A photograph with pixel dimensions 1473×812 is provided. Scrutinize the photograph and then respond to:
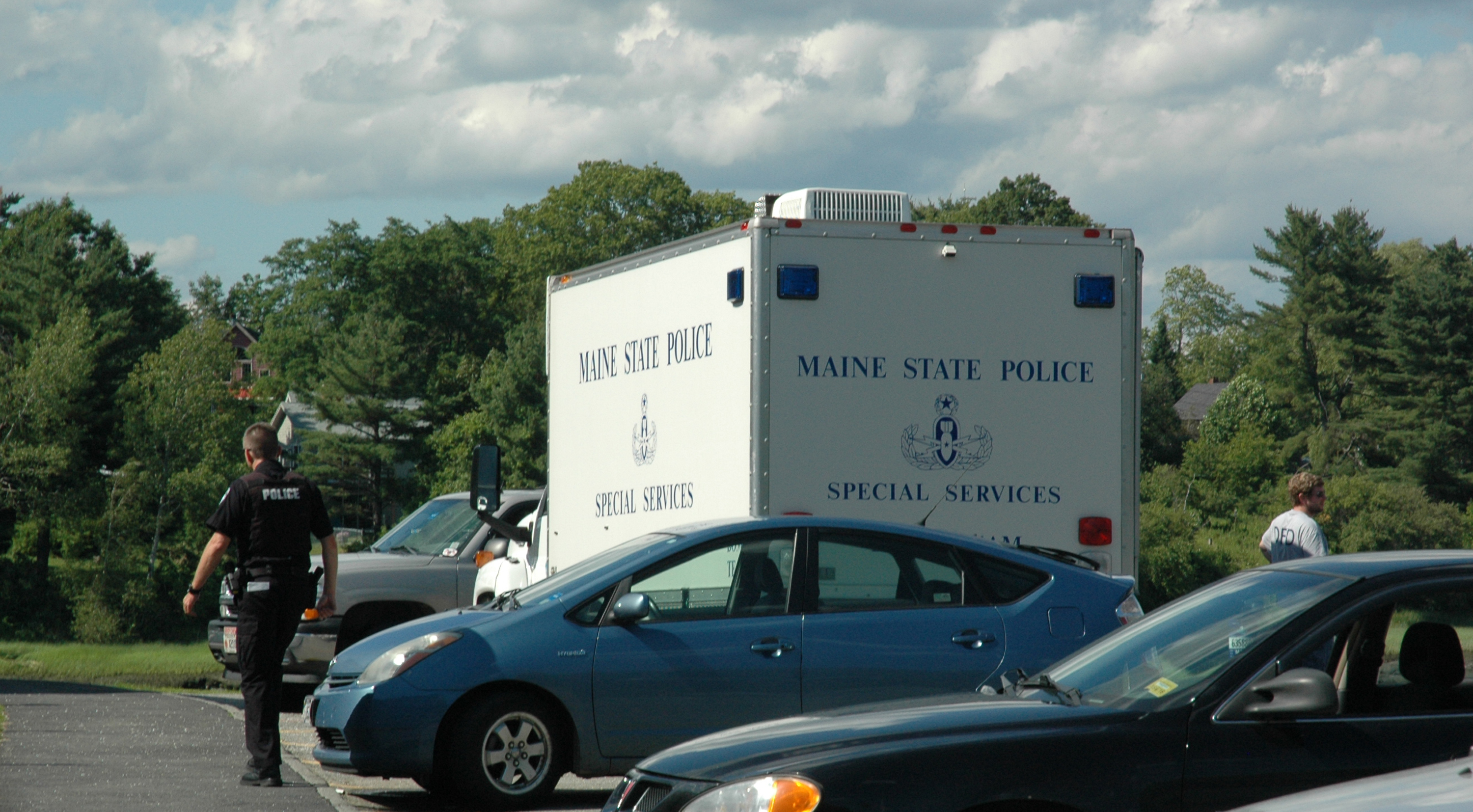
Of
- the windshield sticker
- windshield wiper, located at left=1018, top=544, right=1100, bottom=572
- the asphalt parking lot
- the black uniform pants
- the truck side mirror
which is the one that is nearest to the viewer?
the windshield sticker

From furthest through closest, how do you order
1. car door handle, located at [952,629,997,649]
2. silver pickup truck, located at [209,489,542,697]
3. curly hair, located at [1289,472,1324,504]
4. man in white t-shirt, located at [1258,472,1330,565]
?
1. silver pickup truck, located at [209,489,542,697]
2. curly hair, located at [1289,472,1324,504]
3. man in white t-shirt, located at [1258,472,1330,565]
4. car door handle, located at [952,629,997,649]

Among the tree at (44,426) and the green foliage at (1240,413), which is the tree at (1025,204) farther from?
the tree at (44,426)

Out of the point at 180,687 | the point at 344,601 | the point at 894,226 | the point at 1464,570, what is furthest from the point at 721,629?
the point at 180,687

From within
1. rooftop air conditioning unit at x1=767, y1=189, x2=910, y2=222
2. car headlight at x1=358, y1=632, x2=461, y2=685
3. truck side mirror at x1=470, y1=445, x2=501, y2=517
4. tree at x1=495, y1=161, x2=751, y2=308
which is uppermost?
tree at x1=495, y1=161, x2=751, y2=308

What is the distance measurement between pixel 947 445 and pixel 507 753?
310cm

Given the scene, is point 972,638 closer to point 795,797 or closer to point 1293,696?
point 1293,696

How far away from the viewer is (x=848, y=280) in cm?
924

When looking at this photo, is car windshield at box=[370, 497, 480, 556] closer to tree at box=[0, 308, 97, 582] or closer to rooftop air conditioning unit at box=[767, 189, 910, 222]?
rooftop air conditioning unit at box=[767, 189, 910, 222]

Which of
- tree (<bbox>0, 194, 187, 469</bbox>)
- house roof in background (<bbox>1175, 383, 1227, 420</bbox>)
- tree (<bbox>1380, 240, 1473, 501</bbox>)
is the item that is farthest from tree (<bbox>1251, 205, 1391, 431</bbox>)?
tree (<bbox>0, 194, 187, 469</bbox>)

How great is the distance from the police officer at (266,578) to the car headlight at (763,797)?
4.53m

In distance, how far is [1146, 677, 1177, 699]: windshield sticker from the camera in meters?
4.58

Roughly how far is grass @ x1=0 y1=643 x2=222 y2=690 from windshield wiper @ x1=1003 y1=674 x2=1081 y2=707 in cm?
1610

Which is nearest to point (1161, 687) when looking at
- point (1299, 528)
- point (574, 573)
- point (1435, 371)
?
point (574, 573)

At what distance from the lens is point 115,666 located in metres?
28.2
